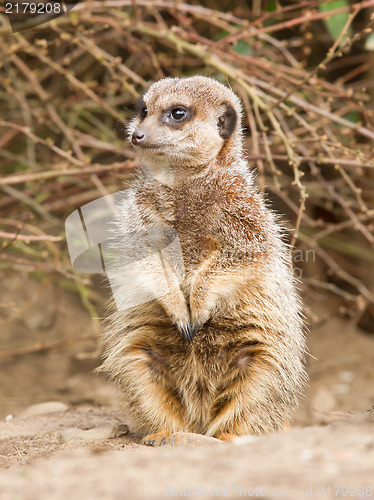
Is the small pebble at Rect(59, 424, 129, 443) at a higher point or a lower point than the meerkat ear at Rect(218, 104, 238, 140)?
lower

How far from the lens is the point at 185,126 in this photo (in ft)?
9.26

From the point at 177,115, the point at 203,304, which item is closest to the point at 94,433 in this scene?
the point at 203,304

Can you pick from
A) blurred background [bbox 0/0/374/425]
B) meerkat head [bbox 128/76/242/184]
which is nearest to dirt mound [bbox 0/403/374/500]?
meerkat head [bbox 128/76/242/184]

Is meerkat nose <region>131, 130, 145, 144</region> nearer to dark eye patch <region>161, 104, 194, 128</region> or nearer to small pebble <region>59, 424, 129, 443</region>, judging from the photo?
dark eye patch <region>161, 104, 194, 128</region>

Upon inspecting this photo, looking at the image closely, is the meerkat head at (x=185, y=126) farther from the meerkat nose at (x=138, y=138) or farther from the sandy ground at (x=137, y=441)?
the sandy ground at (x=137, y=441)

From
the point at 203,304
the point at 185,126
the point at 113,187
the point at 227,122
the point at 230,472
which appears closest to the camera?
the point at 230,472

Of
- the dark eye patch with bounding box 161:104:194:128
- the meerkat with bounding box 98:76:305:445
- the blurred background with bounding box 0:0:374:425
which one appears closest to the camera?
the meerkat with bounding box 98:76:305:445

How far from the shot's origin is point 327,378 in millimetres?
5320

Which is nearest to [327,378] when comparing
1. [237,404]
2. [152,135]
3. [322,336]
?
[322,336]

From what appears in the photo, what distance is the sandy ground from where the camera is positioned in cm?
141

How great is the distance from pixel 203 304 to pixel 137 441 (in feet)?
2.30

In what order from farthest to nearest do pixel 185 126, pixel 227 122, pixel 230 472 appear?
pixel 227 122 → pixel 185 126 → pixel 230 472

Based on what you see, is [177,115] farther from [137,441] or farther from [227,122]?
[137,441]

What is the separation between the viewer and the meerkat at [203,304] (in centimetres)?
267
